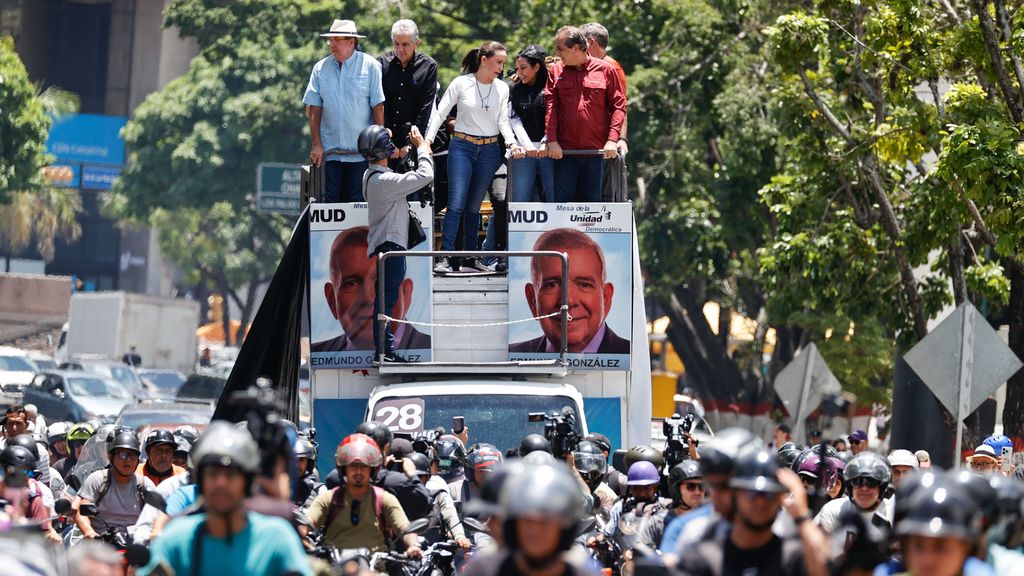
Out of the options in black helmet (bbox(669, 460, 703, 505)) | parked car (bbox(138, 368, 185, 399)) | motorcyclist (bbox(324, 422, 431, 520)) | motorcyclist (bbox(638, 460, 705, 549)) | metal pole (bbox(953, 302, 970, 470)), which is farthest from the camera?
parked car (bbox(138, 368, 185, 399))

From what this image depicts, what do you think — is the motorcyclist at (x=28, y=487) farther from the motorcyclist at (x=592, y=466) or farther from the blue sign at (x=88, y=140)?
the blue sign at (x=88, y=140)

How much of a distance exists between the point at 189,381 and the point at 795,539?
34.8m

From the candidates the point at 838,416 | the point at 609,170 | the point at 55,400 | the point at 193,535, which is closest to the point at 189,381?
the point at 55,400

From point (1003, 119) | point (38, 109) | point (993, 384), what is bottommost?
point (993, 384)

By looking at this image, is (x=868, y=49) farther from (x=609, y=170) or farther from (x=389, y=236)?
(x=389, y=236)

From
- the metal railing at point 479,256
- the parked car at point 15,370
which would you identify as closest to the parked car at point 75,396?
the parked car at point 15,370

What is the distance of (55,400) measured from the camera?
33.1 meters

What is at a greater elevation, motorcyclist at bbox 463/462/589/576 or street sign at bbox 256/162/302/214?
street sign at bbox 256/162/302/214

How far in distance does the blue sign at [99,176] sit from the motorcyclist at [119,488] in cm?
6357

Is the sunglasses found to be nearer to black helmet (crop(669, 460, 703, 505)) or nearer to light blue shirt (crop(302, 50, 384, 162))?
black helmet (crop(669, 460, 703, 505))

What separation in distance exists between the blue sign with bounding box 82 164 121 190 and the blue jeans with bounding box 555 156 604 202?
61.4m

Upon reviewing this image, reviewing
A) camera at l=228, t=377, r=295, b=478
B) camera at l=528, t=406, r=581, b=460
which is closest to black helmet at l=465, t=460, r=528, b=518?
camera at l=228, t=377, r=295, b=478

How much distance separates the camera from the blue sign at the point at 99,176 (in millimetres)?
74938

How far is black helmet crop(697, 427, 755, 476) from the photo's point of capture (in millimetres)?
7086
